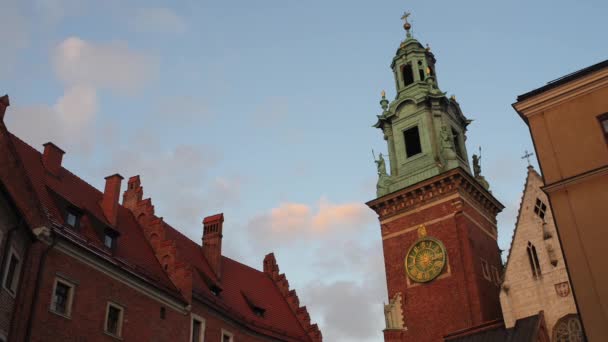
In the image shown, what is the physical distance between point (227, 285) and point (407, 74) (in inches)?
882

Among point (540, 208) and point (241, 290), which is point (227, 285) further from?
point (540, 208)

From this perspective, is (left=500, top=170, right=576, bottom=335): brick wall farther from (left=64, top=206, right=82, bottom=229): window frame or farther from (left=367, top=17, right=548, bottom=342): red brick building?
(left=64, top=206, right=82, bottom=229): window frame

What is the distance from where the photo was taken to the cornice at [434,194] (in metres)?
42.8

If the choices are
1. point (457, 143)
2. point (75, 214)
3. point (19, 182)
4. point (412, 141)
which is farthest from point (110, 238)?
point (457, 143)

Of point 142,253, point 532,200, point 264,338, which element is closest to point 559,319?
point 532,200

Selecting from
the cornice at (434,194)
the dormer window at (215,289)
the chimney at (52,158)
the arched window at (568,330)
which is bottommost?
the arched window at (568,330)

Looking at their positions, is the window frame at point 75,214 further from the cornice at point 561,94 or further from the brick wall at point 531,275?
the brick wall at point 531,275

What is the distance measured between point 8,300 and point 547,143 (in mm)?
19014

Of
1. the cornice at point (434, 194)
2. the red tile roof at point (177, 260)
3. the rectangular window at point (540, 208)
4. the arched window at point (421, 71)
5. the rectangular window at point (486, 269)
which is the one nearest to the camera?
the red tile roof at point (177, 260)

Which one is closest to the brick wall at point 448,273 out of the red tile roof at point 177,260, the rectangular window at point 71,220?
the red tile roof at point 177,260

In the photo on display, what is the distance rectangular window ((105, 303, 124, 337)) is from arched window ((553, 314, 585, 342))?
1971 cm

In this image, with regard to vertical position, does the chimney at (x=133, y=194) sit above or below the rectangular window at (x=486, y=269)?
above

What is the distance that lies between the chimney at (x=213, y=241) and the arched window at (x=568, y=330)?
19.5 metres

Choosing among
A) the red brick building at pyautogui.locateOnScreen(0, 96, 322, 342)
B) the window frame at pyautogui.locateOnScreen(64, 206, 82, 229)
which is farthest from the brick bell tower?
the window frame at pyautogui.locateOnScreen(64, 206, 82, 229)
